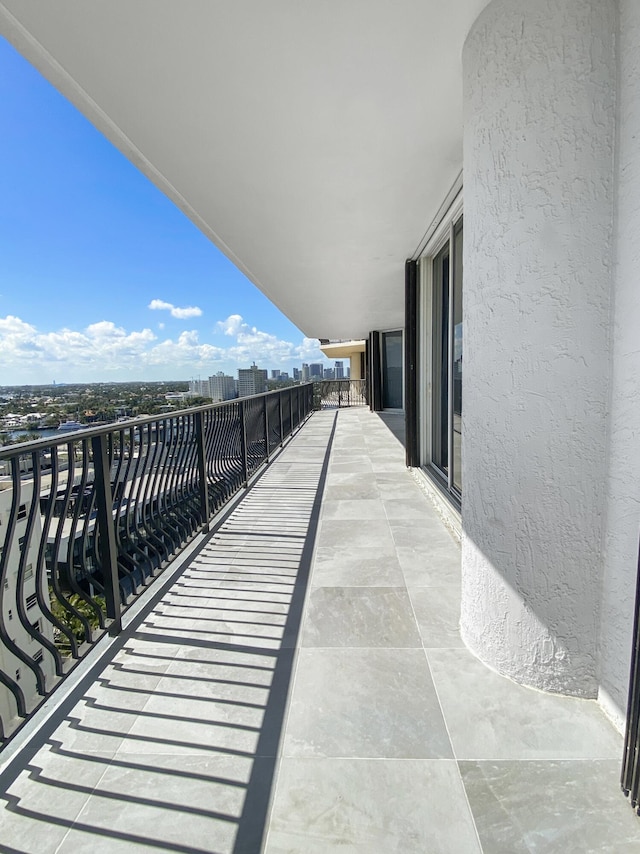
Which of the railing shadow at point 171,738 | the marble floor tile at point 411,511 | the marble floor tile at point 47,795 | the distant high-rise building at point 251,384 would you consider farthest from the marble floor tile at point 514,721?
the distant high-rise building at point 251,384

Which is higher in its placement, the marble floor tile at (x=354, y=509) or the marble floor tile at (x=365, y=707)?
the marble floor tile at (x=365, y=707)

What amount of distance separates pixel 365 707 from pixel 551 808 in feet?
1.90

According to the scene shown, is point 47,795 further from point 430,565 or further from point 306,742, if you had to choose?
point 430,565

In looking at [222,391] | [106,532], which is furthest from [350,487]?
[106,532]

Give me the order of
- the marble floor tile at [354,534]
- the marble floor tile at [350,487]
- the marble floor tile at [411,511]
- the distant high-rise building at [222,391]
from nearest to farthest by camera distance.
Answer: the marble floor tile at [354,534] < the marble floor tile at [411,511] < the marble floor tile at [350,487] < the distant high-rise building at [222,391]

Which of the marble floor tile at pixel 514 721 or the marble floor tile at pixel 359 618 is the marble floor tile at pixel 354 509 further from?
the marble floor tile at pixel 514 721

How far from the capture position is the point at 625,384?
1229mm

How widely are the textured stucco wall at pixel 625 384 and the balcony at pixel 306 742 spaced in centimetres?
38

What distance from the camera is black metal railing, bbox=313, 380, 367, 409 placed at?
1612 cm


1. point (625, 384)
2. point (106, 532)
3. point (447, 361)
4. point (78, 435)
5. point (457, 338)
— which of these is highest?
point (457, 338)

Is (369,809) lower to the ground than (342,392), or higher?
lower

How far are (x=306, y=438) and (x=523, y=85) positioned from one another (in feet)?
22.2

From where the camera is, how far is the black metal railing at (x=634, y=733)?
3.44 ft

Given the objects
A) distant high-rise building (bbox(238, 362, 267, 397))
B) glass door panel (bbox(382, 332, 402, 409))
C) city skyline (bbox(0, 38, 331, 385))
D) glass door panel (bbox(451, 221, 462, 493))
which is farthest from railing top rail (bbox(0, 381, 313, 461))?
city skyline (bbox(0, 38, 331, 385))
